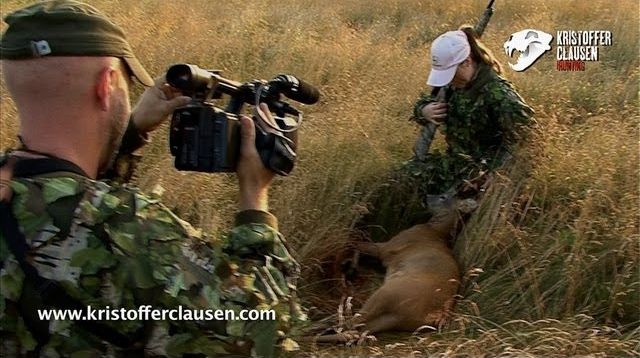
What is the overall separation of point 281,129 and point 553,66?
528 centimetres

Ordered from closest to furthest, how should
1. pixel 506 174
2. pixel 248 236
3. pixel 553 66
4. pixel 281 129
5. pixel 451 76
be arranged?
pixel 248 236
pixel 281 129
pixel 506 174
pixel 451 76
pixel 553 66

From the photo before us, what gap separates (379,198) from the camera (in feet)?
15.4

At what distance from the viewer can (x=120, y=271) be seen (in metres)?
1.58

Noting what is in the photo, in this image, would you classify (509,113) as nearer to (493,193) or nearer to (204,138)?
(493,193)

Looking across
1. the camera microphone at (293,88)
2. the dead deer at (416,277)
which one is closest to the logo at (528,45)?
the dead deer at (416,277)

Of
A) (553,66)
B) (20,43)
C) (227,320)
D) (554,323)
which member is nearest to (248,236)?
(227,320)

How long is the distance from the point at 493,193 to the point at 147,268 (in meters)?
2.89

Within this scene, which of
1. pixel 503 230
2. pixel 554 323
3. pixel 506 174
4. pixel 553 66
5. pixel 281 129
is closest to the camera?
pixel 281 129

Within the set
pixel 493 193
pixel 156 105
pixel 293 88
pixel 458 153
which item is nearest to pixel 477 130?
pixel 458 153

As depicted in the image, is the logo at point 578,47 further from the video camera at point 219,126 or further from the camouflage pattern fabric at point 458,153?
the video camera at point 219,126

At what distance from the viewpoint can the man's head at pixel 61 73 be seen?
162 cm

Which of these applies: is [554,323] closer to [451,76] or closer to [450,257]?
[450,257]

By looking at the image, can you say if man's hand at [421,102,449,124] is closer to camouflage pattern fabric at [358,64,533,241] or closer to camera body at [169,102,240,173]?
camouflage pattern fabric at [358,64,533,241]

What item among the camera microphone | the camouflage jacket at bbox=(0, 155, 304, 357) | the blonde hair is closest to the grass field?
the blonde hair
